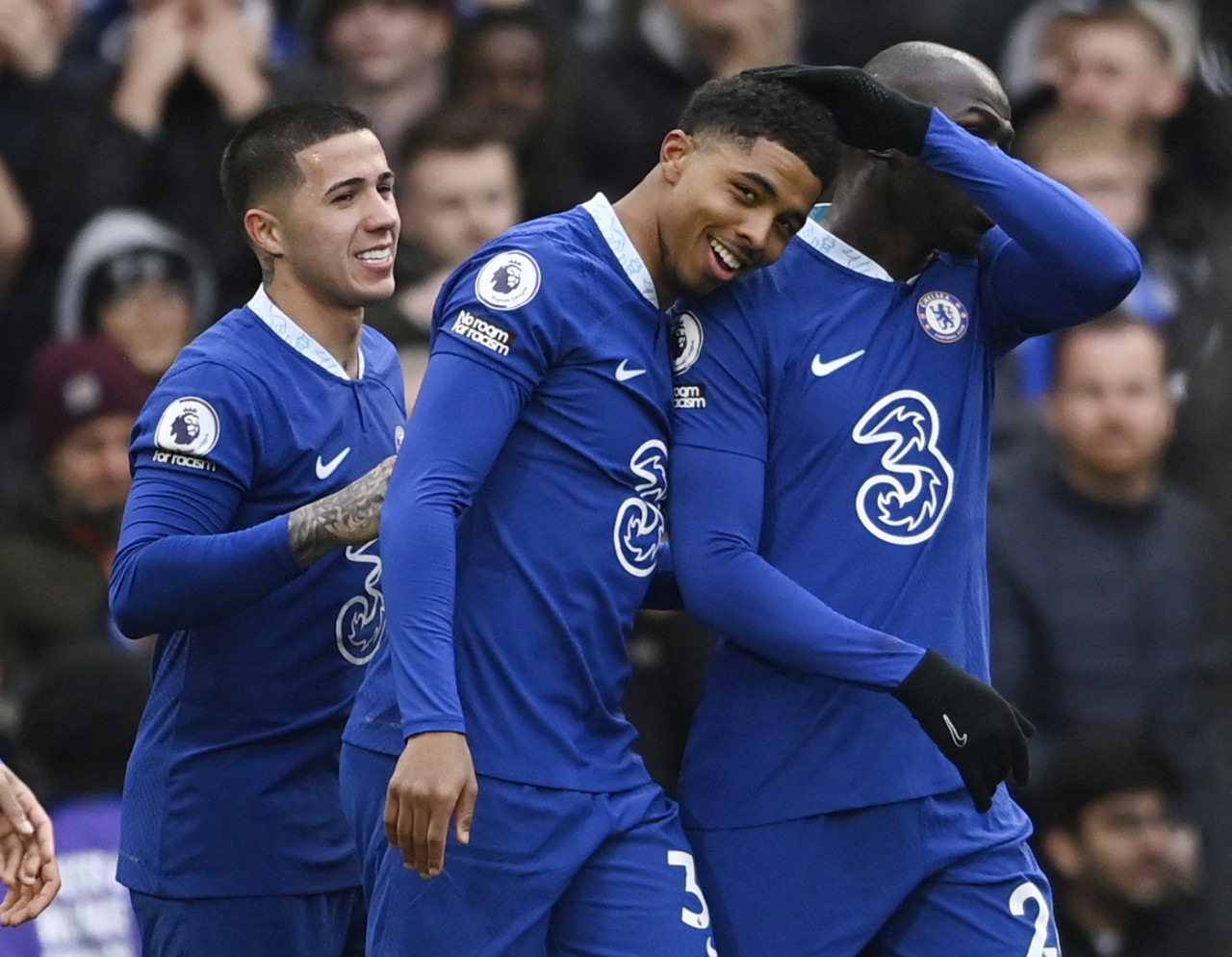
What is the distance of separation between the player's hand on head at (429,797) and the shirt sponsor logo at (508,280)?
0.72m

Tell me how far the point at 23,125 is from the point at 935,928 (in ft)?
16.0

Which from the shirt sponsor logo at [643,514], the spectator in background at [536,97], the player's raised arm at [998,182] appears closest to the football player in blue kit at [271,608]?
the shirt sponsor logo at [643,514]

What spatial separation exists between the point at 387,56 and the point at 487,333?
4.41 metres

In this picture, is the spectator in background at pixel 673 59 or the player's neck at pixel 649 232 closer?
the player's neck at pixel 649 232

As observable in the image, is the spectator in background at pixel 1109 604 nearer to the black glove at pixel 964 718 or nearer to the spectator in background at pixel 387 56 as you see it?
the black glove at pixel 964 718

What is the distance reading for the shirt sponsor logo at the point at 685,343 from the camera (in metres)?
4.20

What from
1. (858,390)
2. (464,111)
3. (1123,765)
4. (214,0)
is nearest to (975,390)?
(858,390)

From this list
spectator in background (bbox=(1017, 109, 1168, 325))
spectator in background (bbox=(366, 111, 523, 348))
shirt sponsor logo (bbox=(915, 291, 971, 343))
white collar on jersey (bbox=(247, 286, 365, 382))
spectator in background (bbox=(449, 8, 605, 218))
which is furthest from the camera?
spectator in background (bbox=(449, 8, 605, 218))

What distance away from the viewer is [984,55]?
28.0 ft

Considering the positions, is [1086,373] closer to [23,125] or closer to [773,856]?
[773,856]

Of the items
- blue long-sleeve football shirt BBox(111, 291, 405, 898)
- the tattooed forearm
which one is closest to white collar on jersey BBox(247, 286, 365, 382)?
blue long-sleeve football shirt BBox(111, 291, 405, 898)

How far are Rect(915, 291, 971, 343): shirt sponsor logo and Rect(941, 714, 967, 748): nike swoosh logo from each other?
718mm

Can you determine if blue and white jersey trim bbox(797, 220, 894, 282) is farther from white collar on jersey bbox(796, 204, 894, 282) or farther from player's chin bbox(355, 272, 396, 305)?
player's chin bbox(355, 272, 396, 305)

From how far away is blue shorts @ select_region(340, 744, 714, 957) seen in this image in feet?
13.1
